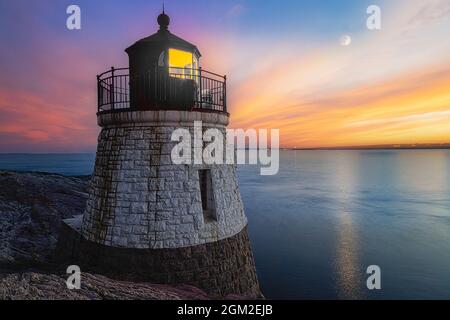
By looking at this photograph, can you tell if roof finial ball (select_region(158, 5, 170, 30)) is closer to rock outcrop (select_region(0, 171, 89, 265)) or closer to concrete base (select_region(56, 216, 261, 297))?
concrete base (select_region(56, 216, 261, 297))

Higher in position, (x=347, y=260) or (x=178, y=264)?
(x=178, y=264)

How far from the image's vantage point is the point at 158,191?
24.2 ft

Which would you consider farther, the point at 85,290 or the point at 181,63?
the point at 181,63

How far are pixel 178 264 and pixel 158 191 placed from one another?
2.04 meters

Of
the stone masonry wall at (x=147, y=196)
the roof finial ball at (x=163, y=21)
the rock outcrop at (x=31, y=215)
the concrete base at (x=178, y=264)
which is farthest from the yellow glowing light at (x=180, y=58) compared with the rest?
the rock outcrop at (x=31, y=215)

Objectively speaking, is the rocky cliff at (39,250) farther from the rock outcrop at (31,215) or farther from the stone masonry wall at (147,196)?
the stone masonry wall at (147,196)

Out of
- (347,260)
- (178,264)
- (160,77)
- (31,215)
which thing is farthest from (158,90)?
(347,260)

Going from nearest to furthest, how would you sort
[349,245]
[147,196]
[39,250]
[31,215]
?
[147,196], [39,250], [31,215], [349,245]

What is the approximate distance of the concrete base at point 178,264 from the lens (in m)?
7.32

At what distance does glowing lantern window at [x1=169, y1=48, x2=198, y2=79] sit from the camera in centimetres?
810

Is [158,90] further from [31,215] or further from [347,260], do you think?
[347,260]

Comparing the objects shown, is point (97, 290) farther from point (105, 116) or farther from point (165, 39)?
point (165, 39)

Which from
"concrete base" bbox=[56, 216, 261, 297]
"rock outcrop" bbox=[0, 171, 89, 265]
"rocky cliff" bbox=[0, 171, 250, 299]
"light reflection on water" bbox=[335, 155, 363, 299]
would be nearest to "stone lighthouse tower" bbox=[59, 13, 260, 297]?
"concrete base" bbox=[56, 216, 261, 297]
